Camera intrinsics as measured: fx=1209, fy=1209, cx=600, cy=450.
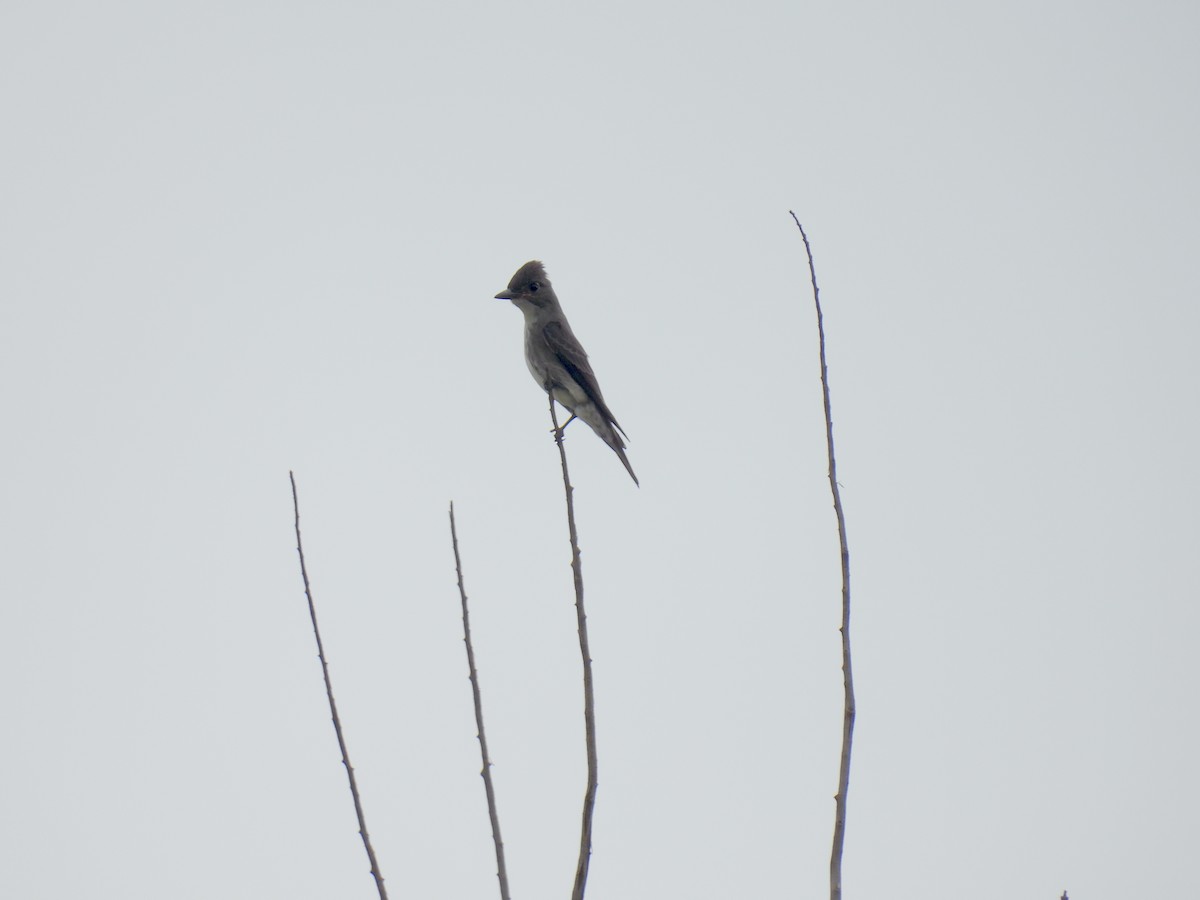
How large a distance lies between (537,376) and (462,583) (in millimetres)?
6814

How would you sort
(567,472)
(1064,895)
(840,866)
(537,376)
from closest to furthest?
(1064,895) < (840,866) < (567,472) < (537,376)

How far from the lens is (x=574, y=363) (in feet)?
33.2

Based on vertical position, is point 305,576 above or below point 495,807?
above

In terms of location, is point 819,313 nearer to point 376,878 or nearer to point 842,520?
point 842,520

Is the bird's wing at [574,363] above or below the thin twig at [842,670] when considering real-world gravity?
above

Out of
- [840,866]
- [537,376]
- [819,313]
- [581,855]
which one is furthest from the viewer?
[537,376]

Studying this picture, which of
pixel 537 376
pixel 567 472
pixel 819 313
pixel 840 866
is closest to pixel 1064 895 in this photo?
pixel 840 866

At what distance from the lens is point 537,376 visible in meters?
10.0

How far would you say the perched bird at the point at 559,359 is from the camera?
397 inches

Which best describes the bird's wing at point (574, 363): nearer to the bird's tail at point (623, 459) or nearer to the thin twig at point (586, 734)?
the bird's tail at point (623, 459)

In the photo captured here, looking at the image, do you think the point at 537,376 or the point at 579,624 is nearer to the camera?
the point at 579,624

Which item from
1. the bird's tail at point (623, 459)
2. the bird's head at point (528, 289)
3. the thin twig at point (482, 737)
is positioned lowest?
the thin twig at point (482, 737)

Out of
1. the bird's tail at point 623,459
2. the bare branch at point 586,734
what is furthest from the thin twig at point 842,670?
the bird's tail at point 623,459

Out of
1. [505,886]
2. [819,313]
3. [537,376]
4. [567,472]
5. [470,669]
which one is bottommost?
[505,886]
